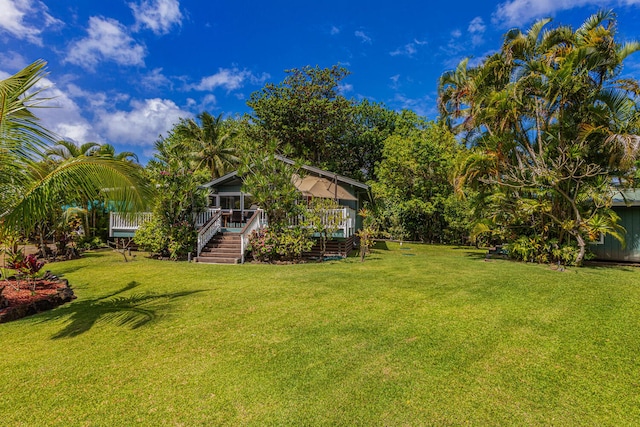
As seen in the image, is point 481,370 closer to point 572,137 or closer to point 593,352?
point 593,352

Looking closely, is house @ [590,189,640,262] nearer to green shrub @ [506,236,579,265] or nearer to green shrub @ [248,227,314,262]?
green shrub @ [506,236,579,265]

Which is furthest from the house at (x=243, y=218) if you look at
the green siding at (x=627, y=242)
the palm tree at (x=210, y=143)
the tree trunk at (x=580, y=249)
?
the green siding at (x=627, y=242)

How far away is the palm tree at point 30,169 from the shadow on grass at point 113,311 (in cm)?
174

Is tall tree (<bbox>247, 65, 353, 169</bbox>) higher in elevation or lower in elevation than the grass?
higher

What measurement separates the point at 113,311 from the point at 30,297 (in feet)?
6.60

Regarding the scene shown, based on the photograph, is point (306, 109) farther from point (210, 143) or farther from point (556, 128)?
point (556, 128)

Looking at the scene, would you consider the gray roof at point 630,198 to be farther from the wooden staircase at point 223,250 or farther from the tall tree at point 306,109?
the tall tree at point 306,109

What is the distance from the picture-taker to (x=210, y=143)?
87.4ft

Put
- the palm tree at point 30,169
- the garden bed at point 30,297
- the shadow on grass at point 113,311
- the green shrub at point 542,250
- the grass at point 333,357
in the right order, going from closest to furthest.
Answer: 1. the grass at point 333,357
2. the palm tree at point 30,169
3. the shadow on grass at point 113,311
4. the garden bed at point 30,297
5. the green shrub at point 542,250

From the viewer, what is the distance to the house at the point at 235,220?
41.4 feet

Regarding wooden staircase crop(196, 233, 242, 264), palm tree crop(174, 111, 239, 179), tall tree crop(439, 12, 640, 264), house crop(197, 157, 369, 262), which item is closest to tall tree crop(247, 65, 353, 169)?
palm tree crop(174, 111, 239, 179)

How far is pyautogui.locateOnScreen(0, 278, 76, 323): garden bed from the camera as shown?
A: 5.74 m

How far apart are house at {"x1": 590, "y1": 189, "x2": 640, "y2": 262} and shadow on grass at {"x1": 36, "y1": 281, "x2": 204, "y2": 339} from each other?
14879 mm

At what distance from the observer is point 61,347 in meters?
4.41
